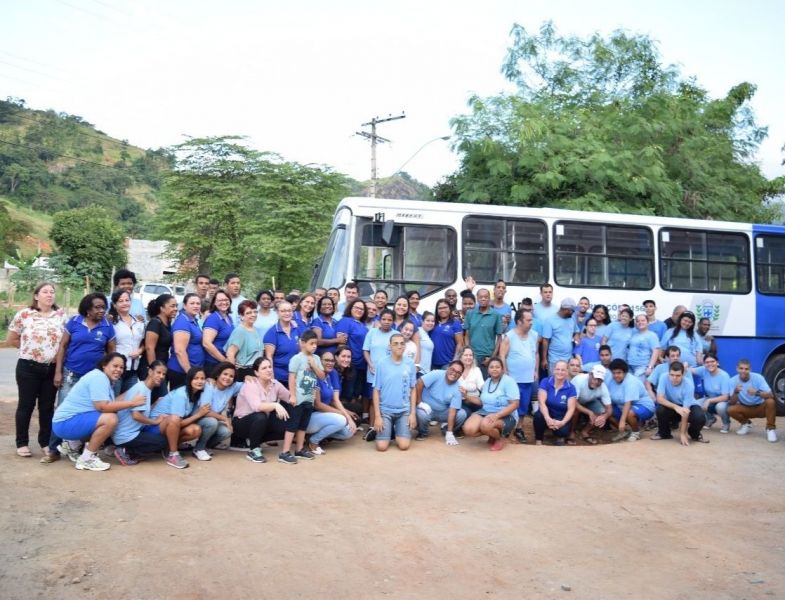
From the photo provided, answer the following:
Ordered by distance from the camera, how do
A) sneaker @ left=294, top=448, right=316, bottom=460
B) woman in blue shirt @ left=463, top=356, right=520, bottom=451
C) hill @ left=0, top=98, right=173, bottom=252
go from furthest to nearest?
hill @ left=0, top=98, right=173, bottom=252 < woman in blue shirt @ left=463, top=356, right=520, bottom=451 < sneaker @ left=294, top=448, right=316, bottom=460

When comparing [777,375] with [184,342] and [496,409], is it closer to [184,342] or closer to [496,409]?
[496,409]

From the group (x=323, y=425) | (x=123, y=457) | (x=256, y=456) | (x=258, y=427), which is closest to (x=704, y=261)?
(x=323, y=425)

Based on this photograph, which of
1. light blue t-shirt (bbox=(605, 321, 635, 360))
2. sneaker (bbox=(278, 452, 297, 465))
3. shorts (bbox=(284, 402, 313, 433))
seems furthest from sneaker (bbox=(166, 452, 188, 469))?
light blue t-shirt (bbox=(605, 321, 635, 360))

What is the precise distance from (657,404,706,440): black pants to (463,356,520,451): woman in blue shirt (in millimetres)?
1946

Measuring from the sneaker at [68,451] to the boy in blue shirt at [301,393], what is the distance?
1.86 m

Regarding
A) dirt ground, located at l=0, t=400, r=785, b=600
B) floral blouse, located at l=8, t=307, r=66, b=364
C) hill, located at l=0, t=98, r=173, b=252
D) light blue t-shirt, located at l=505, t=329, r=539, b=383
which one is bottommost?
dirt ground, located at l=0, t=400, r=785, b=600

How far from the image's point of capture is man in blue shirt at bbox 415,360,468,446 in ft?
28.1

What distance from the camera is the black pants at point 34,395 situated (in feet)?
22.6

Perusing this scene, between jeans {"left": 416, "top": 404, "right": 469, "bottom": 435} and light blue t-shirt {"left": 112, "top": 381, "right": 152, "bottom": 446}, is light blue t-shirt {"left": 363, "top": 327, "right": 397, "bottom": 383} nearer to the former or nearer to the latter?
jeans {"left": 416, "top": 404, "right": 469, "bottom": 435}

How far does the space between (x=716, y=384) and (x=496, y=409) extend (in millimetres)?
3278

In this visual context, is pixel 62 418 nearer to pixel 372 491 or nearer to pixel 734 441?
pixel 372 491

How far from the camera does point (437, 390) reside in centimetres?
877

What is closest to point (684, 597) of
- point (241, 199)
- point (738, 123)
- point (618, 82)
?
point (618, 82)

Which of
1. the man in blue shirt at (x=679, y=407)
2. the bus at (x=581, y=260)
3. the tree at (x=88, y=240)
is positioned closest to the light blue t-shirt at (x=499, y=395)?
the man in blue shirt at (x=679, y=407)
